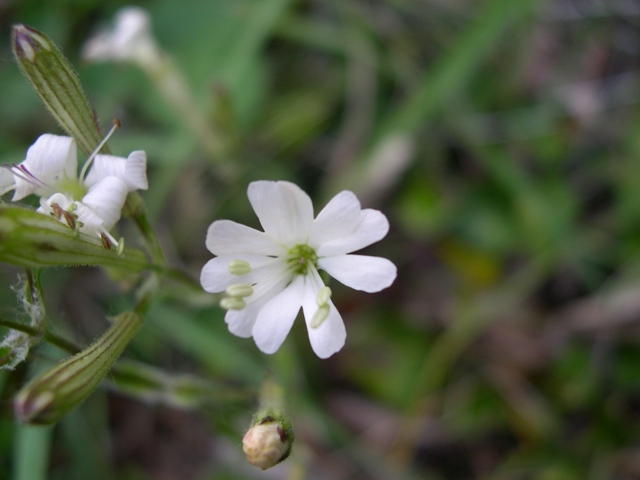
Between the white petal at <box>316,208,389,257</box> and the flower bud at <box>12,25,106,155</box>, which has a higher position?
the flower bud at <box>12,25,106,155</box>

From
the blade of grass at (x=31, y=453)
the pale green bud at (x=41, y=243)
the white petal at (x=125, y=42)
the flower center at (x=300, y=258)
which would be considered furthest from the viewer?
the white petal at (x=125, y=42)

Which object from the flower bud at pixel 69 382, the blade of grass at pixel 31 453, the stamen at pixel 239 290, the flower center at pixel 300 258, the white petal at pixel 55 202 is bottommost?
the flower bud at pixel 69 382

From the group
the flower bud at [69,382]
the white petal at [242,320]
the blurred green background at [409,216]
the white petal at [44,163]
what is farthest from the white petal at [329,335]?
the blurred green background at [409,216]

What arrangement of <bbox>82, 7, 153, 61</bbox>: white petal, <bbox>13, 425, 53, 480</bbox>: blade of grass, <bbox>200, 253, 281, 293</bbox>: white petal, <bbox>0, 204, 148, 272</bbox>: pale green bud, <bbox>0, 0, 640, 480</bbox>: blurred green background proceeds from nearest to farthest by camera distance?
<bbox>0, 204, 148, 272</bbox>: pale green bud < <bbox>200, 253, 281, 293</bbox>: white petal < <bbox>13, 425, 53, 480</bbox>: blade of grass < <bbox>82, 7, 153, 61</bbox>: white petal < <bbox>0, 0, 640, 480</bbox>: blurred green background

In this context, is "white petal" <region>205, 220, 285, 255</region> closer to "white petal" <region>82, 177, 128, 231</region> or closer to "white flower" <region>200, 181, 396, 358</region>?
"white flower" <region>200, 181, 396, 358</region>

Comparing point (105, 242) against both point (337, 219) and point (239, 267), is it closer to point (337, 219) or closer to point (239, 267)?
point (239, 267)

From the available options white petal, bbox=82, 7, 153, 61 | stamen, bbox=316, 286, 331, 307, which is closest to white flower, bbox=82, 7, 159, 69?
white petal, bbox=82, 7, 153, 61

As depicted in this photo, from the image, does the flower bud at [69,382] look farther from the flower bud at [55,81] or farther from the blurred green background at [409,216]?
the blurred green background at [409,216]
